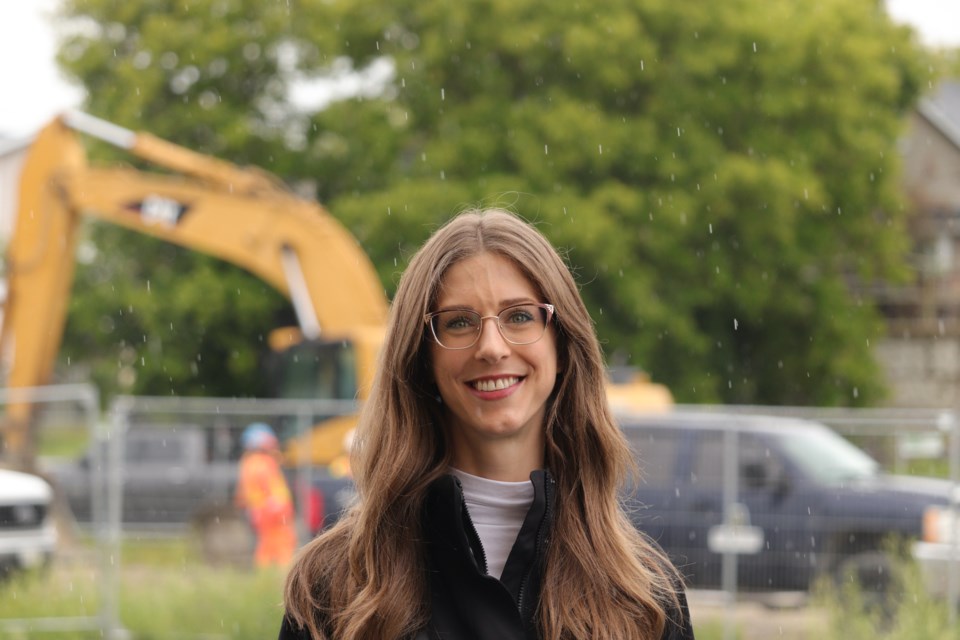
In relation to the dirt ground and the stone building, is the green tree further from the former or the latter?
the dirt ground

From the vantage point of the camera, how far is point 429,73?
2861cm

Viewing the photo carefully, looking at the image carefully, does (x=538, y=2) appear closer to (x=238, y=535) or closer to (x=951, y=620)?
(x=238, y=535)

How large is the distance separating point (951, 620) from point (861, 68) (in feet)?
83.3

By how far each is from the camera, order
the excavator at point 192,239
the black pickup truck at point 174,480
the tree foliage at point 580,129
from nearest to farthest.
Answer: the black pickup truck at point 174,480, the excavator at point 192,239, the tree foliage at point 580,129

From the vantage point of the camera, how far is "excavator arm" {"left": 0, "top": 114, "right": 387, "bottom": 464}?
15.8 m

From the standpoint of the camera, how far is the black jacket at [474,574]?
2340 mm

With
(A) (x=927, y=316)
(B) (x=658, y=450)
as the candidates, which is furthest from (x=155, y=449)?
(A) (x=927, y=316)

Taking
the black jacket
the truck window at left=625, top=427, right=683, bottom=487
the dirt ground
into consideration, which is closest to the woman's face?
the black jacket

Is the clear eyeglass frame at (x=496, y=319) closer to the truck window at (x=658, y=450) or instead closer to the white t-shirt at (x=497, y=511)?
the white t-shirt at (x=497, y=511)

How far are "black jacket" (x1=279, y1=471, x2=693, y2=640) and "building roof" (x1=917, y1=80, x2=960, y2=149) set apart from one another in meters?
44.0

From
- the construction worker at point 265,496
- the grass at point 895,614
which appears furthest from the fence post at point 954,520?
the construction worker at point 265,496

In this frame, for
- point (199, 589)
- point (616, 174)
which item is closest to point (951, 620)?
point (199, 589)

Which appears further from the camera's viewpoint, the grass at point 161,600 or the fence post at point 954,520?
the grass at point 161,600

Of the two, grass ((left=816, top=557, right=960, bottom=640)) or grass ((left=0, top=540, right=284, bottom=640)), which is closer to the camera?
grass ((left=816, top=557, right=960, bottom=640))
